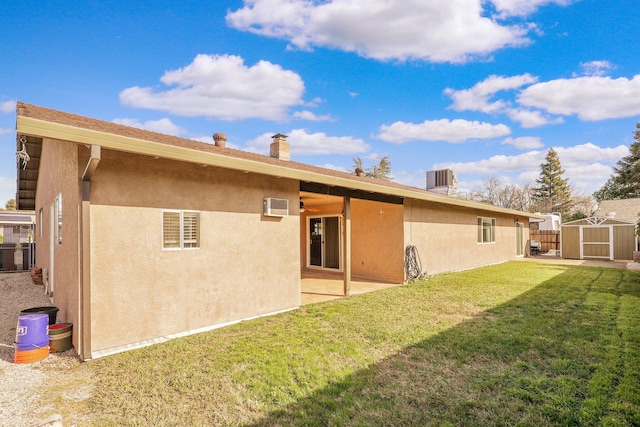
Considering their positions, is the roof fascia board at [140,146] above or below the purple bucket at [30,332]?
above

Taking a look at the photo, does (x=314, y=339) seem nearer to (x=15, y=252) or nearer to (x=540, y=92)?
(x=15, y=252)

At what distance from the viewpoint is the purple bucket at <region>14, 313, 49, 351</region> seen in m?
3.99

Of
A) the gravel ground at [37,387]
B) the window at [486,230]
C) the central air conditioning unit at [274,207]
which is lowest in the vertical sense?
the gravel ground at [37,387]

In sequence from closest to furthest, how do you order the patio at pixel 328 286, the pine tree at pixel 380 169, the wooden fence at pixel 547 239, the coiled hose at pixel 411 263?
the patio at pixel 328 286 < the coiled hose at pixel 411 263 < the wooden fence at pixel 547 239 < the pine tree at pixel 380 169

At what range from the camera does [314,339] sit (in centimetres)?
478

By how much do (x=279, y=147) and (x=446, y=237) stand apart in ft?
21.6

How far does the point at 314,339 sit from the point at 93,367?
2.70 meters

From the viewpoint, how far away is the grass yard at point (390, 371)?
2844 mm

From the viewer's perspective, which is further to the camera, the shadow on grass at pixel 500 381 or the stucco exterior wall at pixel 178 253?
the stucco exterior wall at pixel 178 253

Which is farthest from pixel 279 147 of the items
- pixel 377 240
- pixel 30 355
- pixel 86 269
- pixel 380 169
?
pixel 380 169

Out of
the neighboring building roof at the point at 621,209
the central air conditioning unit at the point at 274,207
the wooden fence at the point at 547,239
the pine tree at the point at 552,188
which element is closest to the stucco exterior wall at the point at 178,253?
the central air conditioning unit at the point at 274,207

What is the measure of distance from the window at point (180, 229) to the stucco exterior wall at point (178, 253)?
0.29 ft

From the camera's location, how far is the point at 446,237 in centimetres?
1177

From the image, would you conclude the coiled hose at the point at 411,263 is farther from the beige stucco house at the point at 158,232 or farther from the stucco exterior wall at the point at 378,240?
the beige stucco house at the point at 158,232
